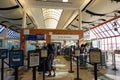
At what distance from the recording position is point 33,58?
273 cm

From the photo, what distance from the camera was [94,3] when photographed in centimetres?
981

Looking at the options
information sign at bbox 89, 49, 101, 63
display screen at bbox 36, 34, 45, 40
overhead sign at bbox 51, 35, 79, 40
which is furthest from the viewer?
overhead sign at bbox 51, 35, 79, 40

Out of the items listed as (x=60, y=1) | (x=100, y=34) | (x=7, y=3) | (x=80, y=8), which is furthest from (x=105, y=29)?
(x=7, y=3)

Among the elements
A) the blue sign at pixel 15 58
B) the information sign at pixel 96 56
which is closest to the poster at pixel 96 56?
the information sign at pixel 96 56

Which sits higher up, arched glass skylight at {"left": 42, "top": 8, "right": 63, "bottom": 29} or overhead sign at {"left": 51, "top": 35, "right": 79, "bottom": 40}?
arched glass skylight at {"left": 42, "top": 8, "right": 63, "bottom": 29}

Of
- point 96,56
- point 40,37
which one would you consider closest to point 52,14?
point 40,37

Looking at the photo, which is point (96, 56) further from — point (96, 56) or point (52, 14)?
point (52, 14)

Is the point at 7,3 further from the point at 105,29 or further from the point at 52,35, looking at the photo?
the point at 105,29

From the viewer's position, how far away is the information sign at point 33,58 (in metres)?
2.67

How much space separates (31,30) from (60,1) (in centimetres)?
280

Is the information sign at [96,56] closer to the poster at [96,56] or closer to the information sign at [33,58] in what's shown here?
the poster at [96,56]

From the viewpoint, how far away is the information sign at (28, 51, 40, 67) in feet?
8.77

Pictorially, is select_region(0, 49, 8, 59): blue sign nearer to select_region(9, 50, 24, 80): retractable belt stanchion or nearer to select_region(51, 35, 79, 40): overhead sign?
select_region(9, 50, 24, 80): retractable belt stanchion

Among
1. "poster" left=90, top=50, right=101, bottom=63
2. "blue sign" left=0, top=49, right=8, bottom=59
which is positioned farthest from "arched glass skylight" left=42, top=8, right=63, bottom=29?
"poster" left=90, top=50, right=101, bottom=63
